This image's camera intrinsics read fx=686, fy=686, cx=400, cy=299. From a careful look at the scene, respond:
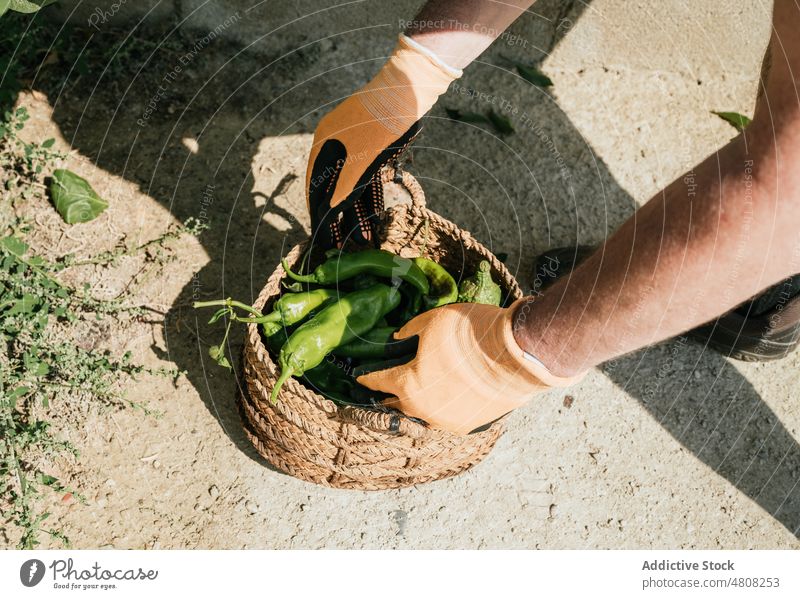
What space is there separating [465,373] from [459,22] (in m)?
0.96

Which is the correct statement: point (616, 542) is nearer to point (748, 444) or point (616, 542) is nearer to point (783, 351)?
point (748, 444)

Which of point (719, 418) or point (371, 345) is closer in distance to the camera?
point (371, 345)

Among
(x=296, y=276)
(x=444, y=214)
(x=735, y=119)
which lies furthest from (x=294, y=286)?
(x=735, y=119)

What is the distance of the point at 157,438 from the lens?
228cm

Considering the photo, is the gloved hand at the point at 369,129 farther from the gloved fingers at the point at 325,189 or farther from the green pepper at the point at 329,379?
the green pepper at the point at 329,379

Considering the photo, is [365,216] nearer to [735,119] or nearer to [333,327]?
[333,327]

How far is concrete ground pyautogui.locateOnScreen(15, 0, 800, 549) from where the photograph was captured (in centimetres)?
228

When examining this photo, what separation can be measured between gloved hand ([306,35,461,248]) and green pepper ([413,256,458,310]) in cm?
30

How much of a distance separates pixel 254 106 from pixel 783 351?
2275mm

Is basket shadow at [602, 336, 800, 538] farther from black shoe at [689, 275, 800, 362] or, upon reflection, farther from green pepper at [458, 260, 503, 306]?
green pepper at [458, 260, 503, 306]

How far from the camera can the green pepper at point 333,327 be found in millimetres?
1900

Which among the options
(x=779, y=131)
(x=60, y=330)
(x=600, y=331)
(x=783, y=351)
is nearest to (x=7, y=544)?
(x=60, y=330)

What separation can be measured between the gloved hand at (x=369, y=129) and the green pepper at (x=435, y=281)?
0.30 metres

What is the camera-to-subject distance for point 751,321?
8.47 ft
